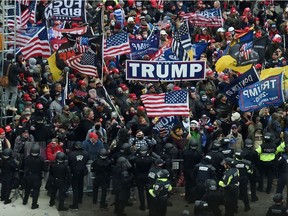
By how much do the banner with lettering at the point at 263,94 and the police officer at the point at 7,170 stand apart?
6.44m

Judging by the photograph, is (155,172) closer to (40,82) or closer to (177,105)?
(177,105)

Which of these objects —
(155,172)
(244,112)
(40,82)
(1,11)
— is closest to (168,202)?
(155,172)

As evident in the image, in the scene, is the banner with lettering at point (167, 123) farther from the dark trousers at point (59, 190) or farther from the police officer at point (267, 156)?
the dark trousers at point (59, 190)

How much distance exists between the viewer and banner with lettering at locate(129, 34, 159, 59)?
32375 millimetres

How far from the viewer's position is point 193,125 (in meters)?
28.1

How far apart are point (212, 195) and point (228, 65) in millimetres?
7549

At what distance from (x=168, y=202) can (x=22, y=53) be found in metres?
7.26

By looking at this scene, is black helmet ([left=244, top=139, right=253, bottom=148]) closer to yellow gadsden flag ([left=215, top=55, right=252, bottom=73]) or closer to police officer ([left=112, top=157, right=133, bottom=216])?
police officer ([left=112, top=157, right=133, bottom=216])

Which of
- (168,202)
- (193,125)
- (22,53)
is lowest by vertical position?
(168,202)

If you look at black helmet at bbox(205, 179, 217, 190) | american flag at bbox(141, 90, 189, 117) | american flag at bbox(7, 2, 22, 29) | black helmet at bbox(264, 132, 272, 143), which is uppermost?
american flag at bbox(7, 2, 22, 29)

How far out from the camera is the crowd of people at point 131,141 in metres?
26.0

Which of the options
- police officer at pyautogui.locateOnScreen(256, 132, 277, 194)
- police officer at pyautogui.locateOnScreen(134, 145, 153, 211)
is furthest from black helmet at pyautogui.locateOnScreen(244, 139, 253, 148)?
police officer at pyautogui.locateOnScreen(134, 145, 153, 211)

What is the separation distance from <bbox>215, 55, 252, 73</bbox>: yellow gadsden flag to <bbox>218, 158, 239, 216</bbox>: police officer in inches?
233

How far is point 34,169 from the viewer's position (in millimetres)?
26109
